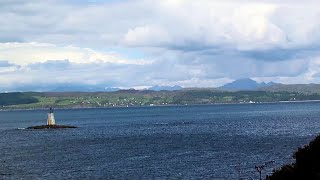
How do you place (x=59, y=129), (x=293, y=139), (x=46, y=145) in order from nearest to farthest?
(x=293, y=139), (x=46, y=145), (x=59, y=129)

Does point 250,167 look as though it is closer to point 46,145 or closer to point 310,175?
point 310,175

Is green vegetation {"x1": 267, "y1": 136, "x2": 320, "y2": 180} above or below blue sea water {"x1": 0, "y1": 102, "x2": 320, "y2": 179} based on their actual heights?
above

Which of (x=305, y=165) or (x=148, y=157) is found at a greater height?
(x=305, y=165)

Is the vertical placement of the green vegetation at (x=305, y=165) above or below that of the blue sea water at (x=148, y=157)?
above

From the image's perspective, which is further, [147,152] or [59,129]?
[59,129]

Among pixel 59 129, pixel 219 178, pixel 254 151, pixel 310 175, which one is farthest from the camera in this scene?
pixel 59 129

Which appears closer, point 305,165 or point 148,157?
point 305,165

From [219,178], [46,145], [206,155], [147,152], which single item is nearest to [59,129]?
[46,145]

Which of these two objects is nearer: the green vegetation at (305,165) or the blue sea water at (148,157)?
the green vegetation at (305,165)

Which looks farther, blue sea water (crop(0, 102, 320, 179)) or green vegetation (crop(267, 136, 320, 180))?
blue sea water (crop(0, 102, 320, 179))

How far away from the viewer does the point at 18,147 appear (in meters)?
126

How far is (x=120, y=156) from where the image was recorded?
101 meters

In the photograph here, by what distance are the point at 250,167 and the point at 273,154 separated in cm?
1561

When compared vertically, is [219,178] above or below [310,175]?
below
